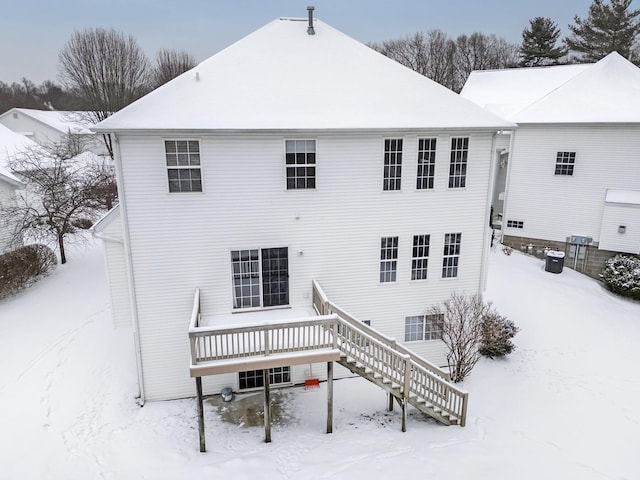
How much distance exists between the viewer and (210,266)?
480 inches

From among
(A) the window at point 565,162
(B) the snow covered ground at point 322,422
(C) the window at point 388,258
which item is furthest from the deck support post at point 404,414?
(A) the window at point 565,162

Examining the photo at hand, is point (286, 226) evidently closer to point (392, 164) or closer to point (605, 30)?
point (392, 164)

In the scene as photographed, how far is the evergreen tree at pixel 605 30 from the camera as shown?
4200 centimetres

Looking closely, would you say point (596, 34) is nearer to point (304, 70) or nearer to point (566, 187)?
point (566, 187)

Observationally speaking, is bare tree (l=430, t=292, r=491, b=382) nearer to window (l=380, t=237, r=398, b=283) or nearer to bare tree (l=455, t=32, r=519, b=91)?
window (l=380, t=237, r=398, b=283)

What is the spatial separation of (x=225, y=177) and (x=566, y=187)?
18816mm

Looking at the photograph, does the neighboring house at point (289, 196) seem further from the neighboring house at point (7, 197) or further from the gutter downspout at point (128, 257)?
the neighboring house at point (7, 197)

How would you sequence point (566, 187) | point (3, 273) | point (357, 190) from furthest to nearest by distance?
point (566, 187) → point (3, 273) → point (357, 190)

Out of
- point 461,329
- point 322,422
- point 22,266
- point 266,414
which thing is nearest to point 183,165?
point 266,414

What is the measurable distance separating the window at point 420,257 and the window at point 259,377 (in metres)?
5.18

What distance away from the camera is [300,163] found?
12.2 m

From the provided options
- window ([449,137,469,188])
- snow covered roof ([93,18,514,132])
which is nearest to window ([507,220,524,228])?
window ([449,137,469,188])

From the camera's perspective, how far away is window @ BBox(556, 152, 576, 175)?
21.7m

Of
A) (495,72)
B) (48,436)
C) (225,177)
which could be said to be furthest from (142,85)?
(48,436)
